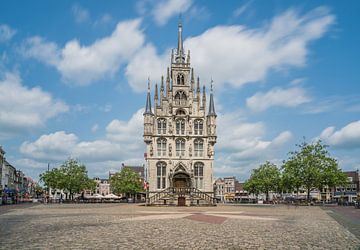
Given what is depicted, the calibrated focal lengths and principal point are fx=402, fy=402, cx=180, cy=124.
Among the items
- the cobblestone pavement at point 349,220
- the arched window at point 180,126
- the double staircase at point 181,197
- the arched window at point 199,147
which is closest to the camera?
the cobblestone pavement at point 349,220

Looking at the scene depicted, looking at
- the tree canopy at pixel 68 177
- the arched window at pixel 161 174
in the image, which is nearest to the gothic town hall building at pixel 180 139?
the arched window at pixel 161 174

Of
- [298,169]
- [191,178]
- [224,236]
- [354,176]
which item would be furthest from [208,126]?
[354,176]

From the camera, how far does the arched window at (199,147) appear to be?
7556 centimetres

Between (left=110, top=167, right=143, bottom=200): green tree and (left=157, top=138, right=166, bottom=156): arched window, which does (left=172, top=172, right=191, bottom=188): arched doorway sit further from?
(left=110, top=167, right=143, bottom=200): green tree

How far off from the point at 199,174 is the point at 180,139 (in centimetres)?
744

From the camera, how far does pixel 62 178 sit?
9269cm

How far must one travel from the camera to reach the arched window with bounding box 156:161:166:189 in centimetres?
7388

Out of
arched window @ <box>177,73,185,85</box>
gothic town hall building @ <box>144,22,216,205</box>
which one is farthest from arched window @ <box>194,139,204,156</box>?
arched window @ <box>177,73,185,85</box>

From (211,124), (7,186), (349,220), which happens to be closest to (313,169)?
(211,124)

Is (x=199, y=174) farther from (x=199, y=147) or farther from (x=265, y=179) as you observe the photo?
(x=265, y=179)

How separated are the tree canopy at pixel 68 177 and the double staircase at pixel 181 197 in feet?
92.4

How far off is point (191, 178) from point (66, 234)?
55091mm

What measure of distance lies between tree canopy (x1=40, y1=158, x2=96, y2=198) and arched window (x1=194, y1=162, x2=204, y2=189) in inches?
1278

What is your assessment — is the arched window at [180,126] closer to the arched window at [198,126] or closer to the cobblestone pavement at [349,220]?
the arched window at [198,126]
